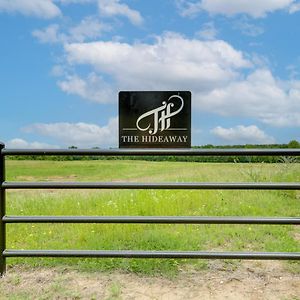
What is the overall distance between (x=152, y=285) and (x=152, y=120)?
1.54m

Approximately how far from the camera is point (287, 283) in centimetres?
431

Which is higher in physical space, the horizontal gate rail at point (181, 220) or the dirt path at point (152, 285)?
the horizontal gate rail at point (181, 220)

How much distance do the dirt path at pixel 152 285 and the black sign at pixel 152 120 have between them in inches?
50.6

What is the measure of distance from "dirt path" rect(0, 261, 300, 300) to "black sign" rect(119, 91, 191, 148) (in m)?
1.28

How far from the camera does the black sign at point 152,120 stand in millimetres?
4309

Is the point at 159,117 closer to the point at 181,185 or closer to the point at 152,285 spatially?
the point at 181,185

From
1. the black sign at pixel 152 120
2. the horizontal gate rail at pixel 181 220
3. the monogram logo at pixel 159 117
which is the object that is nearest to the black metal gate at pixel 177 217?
the horizontal gate rail at pixel 181 220

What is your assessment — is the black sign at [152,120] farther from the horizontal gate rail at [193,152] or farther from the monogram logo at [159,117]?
the horizontal gate rail at [193,152]

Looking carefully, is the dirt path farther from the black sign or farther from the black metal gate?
the black sign

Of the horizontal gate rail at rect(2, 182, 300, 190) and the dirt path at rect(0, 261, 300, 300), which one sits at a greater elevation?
the horizontal gate rail at rect(2, 182, 300, 190)

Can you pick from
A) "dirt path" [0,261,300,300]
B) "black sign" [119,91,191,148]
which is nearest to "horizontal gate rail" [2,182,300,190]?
"black sign" [119,91,191,148]

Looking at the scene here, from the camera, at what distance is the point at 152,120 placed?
14.2 ft

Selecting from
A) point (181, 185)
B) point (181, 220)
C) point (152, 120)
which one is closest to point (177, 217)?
point (181, 220)

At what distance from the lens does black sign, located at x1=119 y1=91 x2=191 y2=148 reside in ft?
14.1
